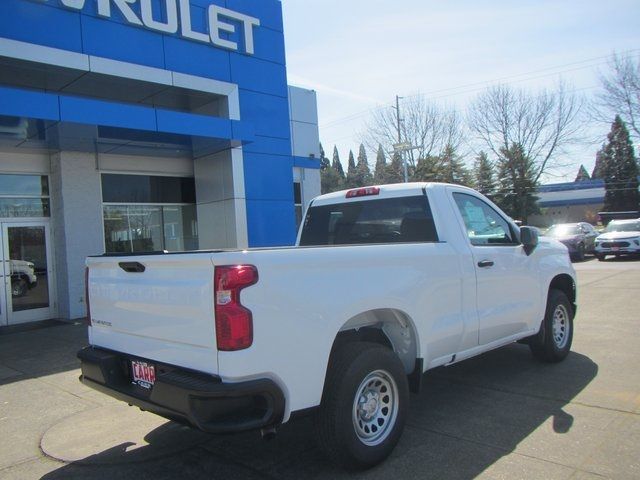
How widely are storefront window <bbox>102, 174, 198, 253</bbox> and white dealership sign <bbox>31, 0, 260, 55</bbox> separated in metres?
3.64

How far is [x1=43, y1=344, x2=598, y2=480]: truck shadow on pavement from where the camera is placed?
3.67 metres

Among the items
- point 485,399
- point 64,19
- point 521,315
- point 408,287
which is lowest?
point 485,399

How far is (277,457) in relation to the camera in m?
3.93

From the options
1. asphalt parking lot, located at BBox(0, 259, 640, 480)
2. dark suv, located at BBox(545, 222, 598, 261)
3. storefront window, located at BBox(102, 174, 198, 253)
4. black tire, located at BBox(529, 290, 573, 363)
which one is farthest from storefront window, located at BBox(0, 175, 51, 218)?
dark suv, located at BBox(545, 222, 598, 261)

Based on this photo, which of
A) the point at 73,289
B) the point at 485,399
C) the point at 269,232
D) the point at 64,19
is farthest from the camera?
the point at 269,232

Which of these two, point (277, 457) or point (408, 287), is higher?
point (408, 287)

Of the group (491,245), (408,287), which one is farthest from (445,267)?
(491,245)

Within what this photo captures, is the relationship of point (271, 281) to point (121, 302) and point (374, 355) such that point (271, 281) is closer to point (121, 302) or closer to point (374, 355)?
point (374, 355)

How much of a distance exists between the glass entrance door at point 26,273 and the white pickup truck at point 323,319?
27.4 ft

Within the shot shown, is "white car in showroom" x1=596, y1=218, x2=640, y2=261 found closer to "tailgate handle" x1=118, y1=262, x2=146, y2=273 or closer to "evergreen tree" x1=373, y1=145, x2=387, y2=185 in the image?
"tailgate handle" x1=118, y1=262, x2=146, y2=273

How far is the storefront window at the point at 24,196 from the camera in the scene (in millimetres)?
11195

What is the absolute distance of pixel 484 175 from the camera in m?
50.3

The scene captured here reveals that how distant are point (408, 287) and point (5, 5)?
374 inches

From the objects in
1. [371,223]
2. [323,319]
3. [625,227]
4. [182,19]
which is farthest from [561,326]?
[625,227]
